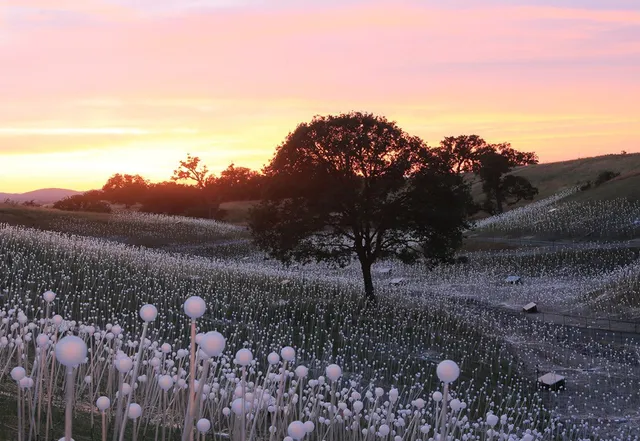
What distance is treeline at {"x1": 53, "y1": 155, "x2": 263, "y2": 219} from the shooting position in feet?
287

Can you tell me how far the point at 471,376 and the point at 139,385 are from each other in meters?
12.8

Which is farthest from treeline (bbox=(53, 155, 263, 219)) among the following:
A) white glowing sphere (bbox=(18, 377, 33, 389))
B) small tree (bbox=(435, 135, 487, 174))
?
white glowing sphere (bbox=(18, 377, 33, 389))

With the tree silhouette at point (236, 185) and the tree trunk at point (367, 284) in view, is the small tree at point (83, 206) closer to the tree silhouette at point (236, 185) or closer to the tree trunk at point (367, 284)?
the tree silhouette at point (236, 185)

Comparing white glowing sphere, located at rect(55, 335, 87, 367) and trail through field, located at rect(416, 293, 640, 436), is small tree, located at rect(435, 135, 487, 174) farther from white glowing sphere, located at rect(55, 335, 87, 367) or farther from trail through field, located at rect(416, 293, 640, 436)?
white glowing sphere, located at rect(55, 335, 87, 367)

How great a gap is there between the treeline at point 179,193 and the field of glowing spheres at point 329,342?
45.4 meters

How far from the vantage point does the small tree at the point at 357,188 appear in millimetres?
29438

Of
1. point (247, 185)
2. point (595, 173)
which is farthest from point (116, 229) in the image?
point (595, 173)

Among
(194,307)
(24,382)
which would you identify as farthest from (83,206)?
(194,307)

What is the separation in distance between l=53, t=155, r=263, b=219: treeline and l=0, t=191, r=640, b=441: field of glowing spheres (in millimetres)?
45372

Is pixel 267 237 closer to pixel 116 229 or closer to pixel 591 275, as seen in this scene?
pixel 591 275

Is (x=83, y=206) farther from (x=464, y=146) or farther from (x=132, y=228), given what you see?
(x=464, y=146)

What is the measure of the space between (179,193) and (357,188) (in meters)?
68.5

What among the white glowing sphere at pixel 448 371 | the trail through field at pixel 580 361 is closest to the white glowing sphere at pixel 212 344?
the white glowing sphere at pixel 448 371

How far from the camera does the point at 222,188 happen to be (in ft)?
357
